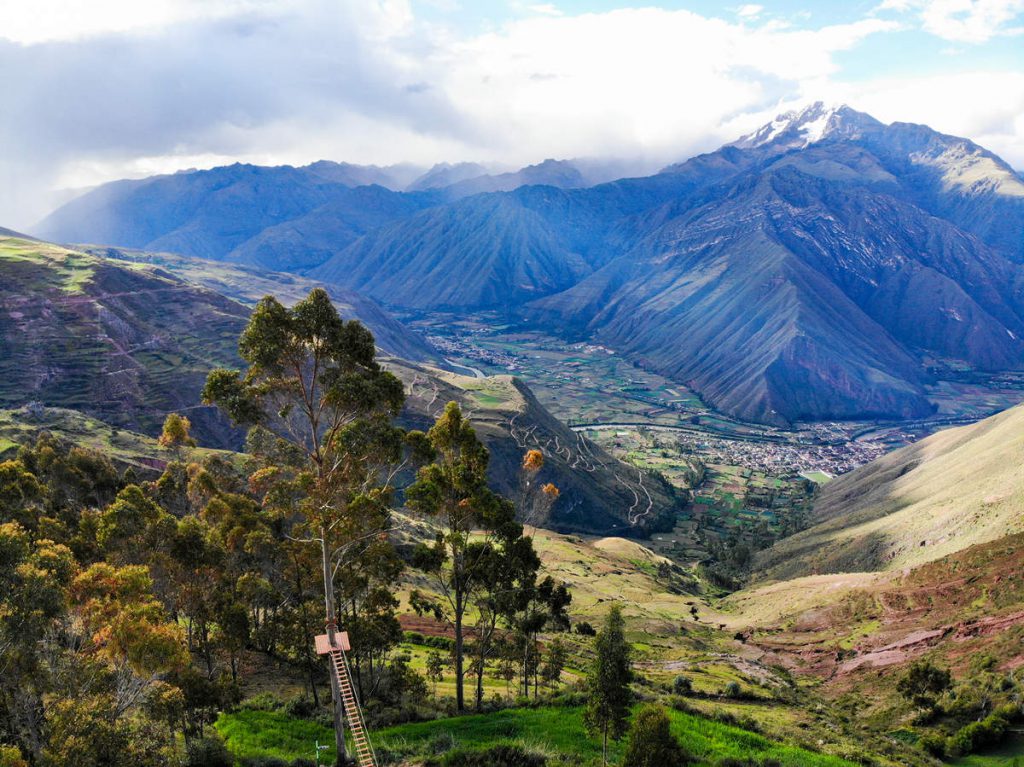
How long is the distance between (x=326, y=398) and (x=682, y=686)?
3644cm

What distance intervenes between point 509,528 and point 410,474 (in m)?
120

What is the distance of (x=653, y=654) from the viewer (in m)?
68.0

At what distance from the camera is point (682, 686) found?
47469 mm

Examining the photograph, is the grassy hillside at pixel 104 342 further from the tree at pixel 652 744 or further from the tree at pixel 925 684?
the tree at pixel 925 684

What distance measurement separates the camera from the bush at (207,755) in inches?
998

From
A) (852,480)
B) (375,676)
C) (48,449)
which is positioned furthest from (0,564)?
(852,480)

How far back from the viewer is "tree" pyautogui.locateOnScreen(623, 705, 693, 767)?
937 inches

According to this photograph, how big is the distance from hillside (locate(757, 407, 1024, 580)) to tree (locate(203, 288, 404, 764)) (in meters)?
80.9

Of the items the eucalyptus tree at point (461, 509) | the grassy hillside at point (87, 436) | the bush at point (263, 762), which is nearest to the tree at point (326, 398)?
the bush at point (263, 762)

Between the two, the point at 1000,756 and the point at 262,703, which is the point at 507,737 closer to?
the point at 262,703

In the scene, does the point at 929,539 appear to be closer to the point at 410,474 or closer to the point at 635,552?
the point at 635,552

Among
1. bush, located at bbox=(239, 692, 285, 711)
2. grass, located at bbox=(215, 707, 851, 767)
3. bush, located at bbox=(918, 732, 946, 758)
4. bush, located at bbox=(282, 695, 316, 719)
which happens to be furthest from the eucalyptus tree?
bush, located at bbox=(918, 732, 946, 758)

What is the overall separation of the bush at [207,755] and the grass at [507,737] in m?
2.34

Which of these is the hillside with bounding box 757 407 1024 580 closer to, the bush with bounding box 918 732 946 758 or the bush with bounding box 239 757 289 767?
the bush with bounding box 918 732 946 758
